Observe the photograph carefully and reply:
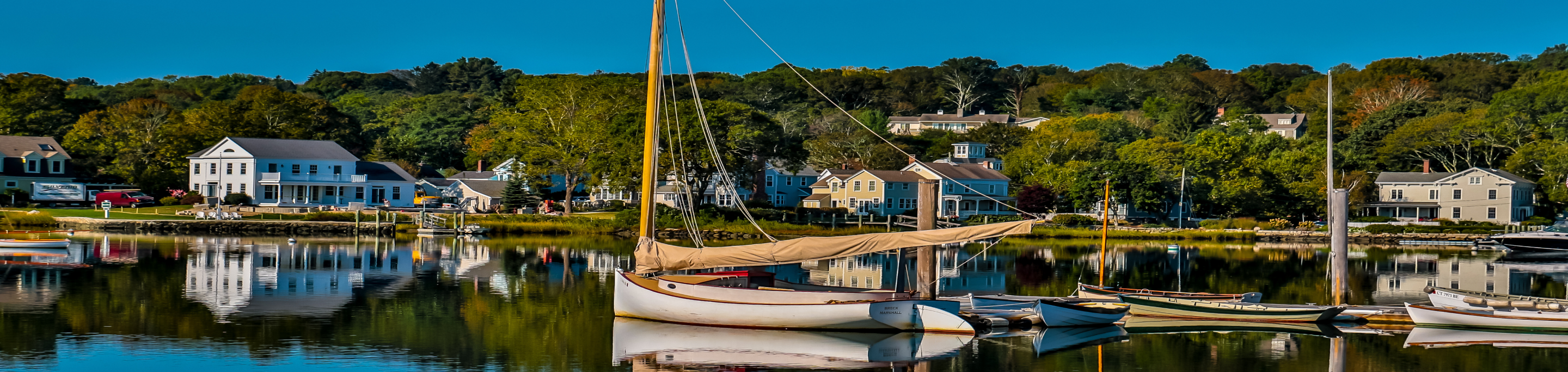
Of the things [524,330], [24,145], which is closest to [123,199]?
[24,145]

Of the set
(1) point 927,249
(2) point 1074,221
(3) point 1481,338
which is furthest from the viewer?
(2) point 1074,221

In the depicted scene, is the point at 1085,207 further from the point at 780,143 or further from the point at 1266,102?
the point at 1266,102

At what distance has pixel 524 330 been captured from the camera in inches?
1140

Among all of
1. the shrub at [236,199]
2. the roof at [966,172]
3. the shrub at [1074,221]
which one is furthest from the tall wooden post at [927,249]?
the shrub at [236,199]

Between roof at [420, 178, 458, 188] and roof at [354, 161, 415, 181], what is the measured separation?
913 centimetres

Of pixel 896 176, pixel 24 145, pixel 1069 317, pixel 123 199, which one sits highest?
pixel 24 145

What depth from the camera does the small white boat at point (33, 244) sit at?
50.8m

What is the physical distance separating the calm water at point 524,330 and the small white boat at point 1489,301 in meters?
1.19

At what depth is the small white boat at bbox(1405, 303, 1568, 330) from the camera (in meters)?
30.5

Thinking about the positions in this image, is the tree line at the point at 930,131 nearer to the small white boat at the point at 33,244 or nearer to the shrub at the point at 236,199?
the shrub at the point at 236,199

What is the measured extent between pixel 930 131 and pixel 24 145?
8867cm

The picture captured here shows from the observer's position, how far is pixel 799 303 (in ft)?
89.6

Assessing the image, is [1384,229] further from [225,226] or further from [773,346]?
[225,226]

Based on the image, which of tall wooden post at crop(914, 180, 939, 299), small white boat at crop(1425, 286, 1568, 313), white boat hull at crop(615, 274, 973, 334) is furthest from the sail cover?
small white boat at crop(1425, 286, 1568, 313)
